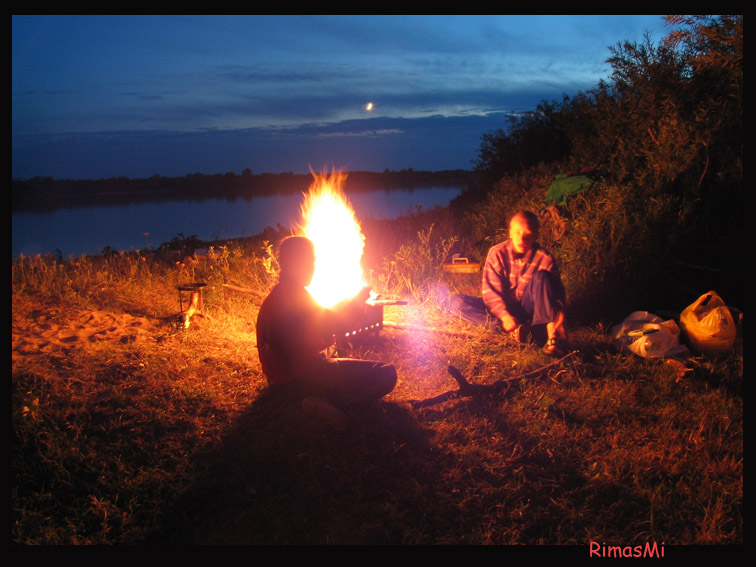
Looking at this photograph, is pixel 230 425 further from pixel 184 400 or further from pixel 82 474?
pixel 82 474

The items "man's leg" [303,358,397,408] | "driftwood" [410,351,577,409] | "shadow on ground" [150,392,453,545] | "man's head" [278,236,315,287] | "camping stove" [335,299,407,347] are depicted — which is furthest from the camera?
"camping stove" [335,299,407,347]

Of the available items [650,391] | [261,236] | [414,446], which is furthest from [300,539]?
[261,236]

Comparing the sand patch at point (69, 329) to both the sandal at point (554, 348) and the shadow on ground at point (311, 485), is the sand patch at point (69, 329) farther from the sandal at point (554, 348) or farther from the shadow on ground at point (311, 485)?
the sandal at point (554, 348)

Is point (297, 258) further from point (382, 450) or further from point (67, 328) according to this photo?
point (67, 328)

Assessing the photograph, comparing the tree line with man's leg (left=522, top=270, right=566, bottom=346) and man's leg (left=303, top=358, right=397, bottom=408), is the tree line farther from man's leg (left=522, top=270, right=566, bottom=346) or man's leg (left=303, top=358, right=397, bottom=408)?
man's leg (left=303, top=358, right=397, bottom=408)

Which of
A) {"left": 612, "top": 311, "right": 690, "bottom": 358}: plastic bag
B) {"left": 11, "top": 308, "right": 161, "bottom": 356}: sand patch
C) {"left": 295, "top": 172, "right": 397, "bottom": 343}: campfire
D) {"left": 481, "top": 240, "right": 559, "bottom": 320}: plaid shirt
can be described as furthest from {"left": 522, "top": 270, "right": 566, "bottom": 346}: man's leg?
{"left": 11, "top": 308, "right": 161, "bottom": 356}: sand patch

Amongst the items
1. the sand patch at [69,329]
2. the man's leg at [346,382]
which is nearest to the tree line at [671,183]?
the man's leg at [346,382]

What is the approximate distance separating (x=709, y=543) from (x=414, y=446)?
170 cm

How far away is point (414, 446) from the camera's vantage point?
11.0ft

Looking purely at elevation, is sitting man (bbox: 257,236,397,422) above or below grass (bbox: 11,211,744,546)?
above

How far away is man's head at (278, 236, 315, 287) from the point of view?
3.44 meters

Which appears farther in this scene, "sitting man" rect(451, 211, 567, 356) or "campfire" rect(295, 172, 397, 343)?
"campfire" rect(295, 172, 397, 343)

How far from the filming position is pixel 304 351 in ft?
12.0

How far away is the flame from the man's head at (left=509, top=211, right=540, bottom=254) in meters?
1.66
